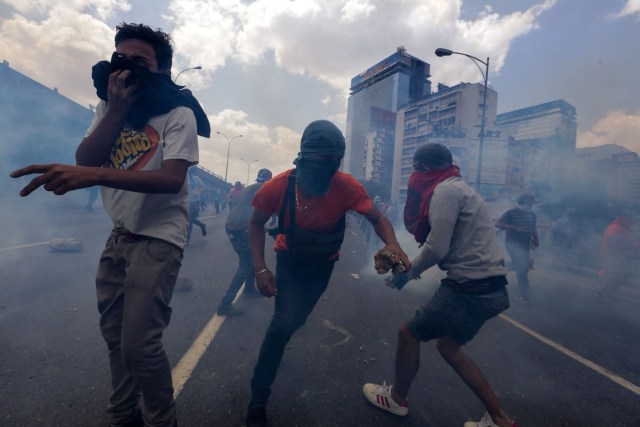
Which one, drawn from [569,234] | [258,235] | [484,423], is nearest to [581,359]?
[484,423]

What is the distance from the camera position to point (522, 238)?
6332 millimetres

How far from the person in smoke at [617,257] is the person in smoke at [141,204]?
8824 mm

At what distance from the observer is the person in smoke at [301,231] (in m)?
2.22

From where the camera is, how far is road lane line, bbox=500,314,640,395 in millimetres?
3178

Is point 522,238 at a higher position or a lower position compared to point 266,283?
higher

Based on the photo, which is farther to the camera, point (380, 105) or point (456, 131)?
point (380, 105)

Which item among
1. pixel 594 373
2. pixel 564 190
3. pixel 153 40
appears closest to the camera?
pixel 153 40

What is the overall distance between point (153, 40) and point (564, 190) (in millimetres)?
40817

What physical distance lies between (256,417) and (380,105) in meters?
143

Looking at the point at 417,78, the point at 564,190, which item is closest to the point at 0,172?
the point at 564,190

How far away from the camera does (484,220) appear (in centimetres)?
235

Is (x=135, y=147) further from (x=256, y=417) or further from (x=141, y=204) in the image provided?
(x=256, y=417)

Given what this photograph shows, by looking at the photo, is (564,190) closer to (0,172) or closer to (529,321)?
(529,321)

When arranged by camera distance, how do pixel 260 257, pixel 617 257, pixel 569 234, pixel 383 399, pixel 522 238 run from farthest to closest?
pixel 569 234, pixel 617 257, pixel 522 238, pixel 383 399, pixel 260 257
